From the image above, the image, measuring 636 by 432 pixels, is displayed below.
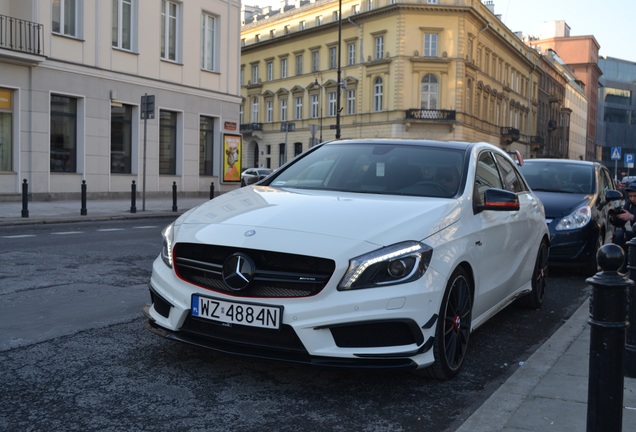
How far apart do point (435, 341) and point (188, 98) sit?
2477cm

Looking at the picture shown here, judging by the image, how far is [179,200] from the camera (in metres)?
26.3

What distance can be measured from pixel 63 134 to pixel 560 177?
17.0m

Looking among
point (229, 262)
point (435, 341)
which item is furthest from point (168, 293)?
point (435, 341)

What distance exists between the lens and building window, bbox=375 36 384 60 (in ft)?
181

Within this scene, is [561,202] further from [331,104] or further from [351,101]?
[331,104]

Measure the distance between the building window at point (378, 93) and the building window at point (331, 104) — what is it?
15.4ft

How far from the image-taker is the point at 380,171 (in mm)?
5246

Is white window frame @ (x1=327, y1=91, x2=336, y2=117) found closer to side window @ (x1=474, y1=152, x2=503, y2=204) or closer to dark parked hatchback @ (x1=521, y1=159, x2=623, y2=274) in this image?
dark parked hatchback @ (x1=521, y1=159, x2=623, y2=274)

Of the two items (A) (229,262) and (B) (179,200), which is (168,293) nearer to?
(A) (229,262)

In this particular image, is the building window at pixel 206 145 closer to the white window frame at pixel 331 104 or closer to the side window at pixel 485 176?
the side window at pixel 485 176

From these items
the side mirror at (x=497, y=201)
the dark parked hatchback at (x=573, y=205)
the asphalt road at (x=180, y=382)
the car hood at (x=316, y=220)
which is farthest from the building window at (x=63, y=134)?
the side mirror at (x=497, y=201)

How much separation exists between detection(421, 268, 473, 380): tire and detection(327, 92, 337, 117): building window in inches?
2197

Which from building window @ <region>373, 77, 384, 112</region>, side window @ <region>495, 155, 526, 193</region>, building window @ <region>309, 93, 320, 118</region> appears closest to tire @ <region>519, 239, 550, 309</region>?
side window @ <region>495, 155, 526, 193</region>

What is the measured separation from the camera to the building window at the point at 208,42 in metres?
28.6
